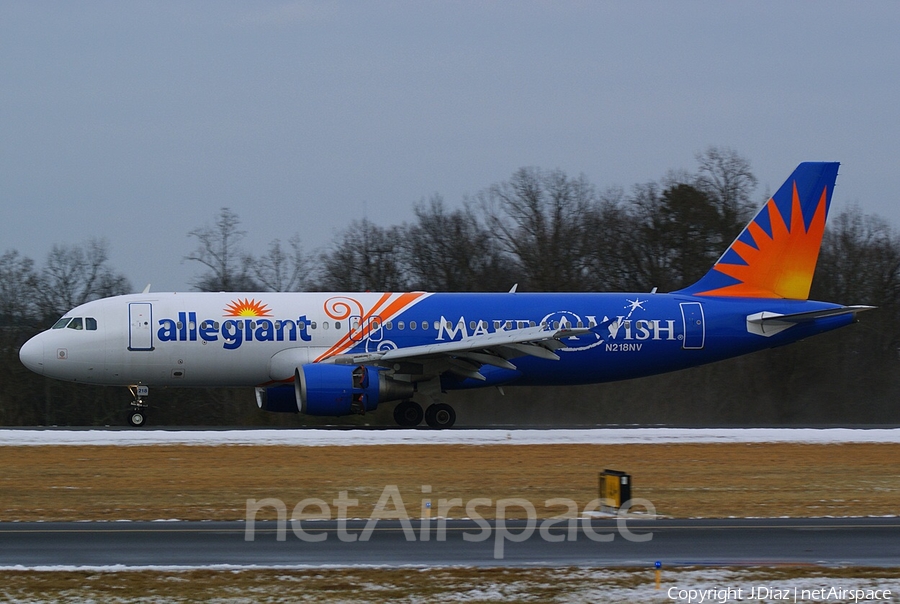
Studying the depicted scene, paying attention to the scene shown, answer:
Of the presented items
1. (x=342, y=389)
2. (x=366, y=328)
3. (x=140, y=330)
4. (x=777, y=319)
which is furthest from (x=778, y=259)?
(x=140, y=330)

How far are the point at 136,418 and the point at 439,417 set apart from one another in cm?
741

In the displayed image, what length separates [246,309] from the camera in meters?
27.3

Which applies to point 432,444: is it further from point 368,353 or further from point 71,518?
point 71,518

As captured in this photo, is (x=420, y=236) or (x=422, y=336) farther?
(x=420, y=236)

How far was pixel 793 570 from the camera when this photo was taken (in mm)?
10758

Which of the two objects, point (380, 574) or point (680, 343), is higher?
point (680, 343)

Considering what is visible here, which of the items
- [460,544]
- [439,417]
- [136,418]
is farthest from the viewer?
[439,417]

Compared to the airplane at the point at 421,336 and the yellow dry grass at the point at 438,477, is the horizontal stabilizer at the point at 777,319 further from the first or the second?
the yellow dry grass at the point at 438,477

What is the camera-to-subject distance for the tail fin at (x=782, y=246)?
30625 millimetres

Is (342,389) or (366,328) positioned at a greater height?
(366,328)

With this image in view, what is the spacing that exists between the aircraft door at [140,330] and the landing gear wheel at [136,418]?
5.69ft

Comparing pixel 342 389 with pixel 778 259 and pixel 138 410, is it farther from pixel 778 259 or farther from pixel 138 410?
pixel 778 259

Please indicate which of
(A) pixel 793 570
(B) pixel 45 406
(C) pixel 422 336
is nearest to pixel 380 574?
(A) pixel 793 570

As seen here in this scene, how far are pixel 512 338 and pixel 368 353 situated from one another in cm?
368
